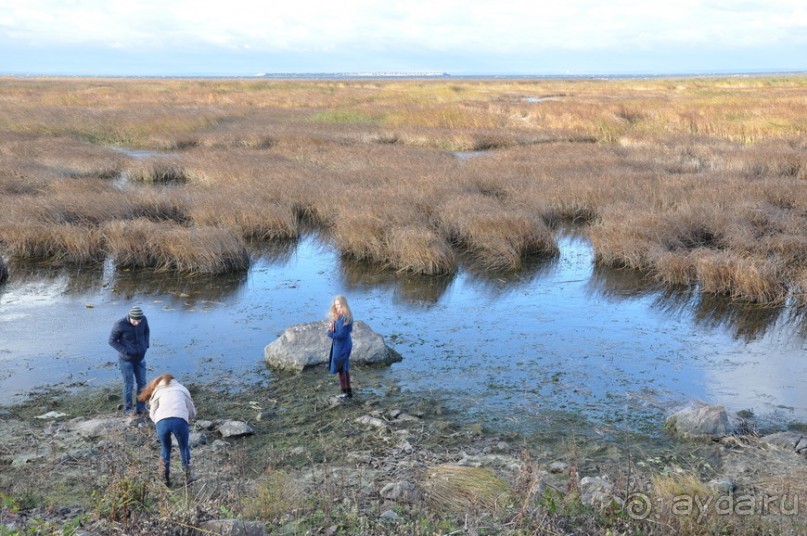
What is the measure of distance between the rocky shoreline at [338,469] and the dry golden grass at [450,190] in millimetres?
6859

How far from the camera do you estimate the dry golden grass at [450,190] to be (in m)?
16.0

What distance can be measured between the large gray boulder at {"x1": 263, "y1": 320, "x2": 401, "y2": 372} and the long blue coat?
1.19m

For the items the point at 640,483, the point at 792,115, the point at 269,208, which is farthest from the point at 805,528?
the point at 792,115

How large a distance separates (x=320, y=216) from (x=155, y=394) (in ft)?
43.6

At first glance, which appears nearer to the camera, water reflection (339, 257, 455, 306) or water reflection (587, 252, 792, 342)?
water reflection (587, 252, 792, 342)

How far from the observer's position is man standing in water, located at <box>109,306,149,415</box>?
8797mm

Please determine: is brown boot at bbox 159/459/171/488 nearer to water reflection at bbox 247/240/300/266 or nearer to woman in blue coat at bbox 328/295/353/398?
woman in blue coat at bbox 328/295/353/398

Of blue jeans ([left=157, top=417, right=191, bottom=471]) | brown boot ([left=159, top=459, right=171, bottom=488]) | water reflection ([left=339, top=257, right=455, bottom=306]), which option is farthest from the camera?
water reflection ([left=339, top=257, right=455, bottom=306])

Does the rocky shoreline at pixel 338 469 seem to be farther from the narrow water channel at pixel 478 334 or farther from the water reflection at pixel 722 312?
the water reflection at pixel 722 312

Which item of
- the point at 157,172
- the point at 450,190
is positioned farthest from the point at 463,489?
the point at 157,172

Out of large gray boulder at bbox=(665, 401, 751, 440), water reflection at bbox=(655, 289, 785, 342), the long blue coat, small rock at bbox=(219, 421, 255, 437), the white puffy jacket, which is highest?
the white puffy jacket

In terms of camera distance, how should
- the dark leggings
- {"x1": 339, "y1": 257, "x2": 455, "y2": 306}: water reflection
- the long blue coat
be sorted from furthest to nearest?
{"x1": 339, "y1": 257, "x2": 455, "y2": 306}: water reflection
the dark leggings
the long blue coat

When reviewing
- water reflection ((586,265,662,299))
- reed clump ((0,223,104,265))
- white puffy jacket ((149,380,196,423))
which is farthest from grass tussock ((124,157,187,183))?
white puffy jacket ((149,380,196,423))

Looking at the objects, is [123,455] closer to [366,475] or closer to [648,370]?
[366,475]
